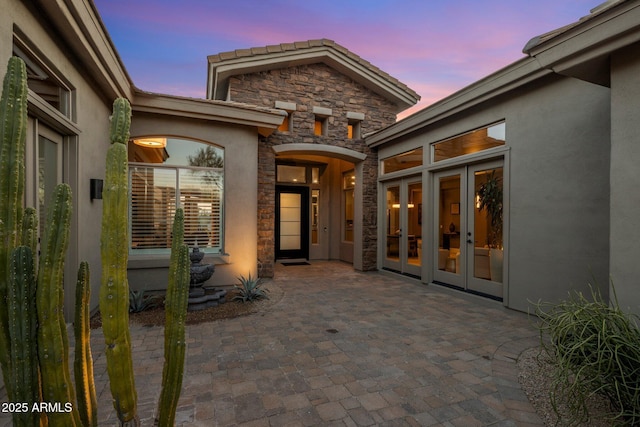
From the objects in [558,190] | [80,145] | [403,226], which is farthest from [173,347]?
[403,226]

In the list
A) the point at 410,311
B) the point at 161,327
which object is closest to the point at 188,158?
the point at 161,327

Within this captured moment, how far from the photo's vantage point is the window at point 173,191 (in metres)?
5.71

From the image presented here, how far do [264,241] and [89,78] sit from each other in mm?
4314

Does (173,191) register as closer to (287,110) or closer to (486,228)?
(287,110)

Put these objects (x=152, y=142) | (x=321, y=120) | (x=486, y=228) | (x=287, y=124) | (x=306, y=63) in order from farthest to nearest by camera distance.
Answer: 1. (x=321, y=120)
2. (x=306, y=63)
3. (x=287, y=124)
4. (x=152, y=142)
5. (x=486, y=228)

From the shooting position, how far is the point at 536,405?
2398mm

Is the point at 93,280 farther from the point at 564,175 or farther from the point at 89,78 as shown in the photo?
the point at 564,175

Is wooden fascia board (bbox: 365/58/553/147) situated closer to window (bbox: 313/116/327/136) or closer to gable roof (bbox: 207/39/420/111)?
window (bbox: 313/116/327/136)

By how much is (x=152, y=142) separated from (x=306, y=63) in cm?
449

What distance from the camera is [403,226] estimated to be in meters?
7.48

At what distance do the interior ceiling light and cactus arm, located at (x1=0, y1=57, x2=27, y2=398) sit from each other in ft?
15.7

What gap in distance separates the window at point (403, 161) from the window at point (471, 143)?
0.52m

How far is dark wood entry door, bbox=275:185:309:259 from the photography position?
33.4 ft

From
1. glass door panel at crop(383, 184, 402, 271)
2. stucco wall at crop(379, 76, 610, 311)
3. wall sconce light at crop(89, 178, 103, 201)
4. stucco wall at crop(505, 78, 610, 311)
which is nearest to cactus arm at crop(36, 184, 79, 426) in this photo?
wall sconce light at crop(89, 178, 103, 201)
